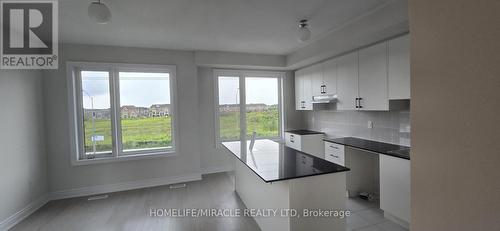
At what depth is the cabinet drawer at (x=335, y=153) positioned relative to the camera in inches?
126

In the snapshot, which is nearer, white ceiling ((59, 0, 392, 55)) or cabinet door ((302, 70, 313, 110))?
white ceiling ((59, 0, 392, 55))

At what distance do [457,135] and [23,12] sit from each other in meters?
3.78

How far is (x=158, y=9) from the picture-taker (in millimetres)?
2365

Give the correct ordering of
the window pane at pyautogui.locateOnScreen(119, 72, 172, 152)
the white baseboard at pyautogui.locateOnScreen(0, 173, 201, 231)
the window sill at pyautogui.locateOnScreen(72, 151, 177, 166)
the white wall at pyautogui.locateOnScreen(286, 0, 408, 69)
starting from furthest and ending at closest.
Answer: the window pane at pyautogui.locateOnScreen(119, 72, 172, 152) < the window sill at pyautogui.locateOnScreen(72, 151, 177, 166) < the white baseboard at pyautogui.locateOnScreen(0, 173, 201, 231) < the white wall at pyautogui.locateOnScreen(286, 0, 408, 69)

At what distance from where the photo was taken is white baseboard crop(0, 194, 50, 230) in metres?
2.57

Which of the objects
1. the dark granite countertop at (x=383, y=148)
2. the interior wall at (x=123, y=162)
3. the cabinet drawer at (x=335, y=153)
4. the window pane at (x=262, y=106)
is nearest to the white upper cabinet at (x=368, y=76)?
the dark granite countertop at (x=383, y=148)

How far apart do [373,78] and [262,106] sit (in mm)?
2523

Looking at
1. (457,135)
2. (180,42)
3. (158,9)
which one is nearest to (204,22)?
(158,9)

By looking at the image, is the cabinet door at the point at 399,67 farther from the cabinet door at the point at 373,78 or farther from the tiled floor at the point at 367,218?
the tiled floor at the point at 367,218

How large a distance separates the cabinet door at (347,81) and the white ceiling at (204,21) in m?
0.58

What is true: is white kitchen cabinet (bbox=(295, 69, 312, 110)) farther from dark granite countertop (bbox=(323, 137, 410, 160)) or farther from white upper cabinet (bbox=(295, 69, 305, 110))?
dark granite countertop (bbox=(323, 137, 410, 160))

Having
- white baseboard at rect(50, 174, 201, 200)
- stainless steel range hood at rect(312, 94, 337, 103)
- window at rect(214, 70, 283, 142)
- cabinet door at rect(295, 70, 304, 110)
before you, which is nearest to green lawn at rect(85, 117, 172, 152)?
white baseboard at rect(50, 174, 201, 200)

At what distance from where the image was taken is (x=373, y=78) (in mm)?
2916

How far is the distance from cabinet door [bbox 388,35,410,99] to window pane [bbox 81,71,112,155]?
4.39 meters
